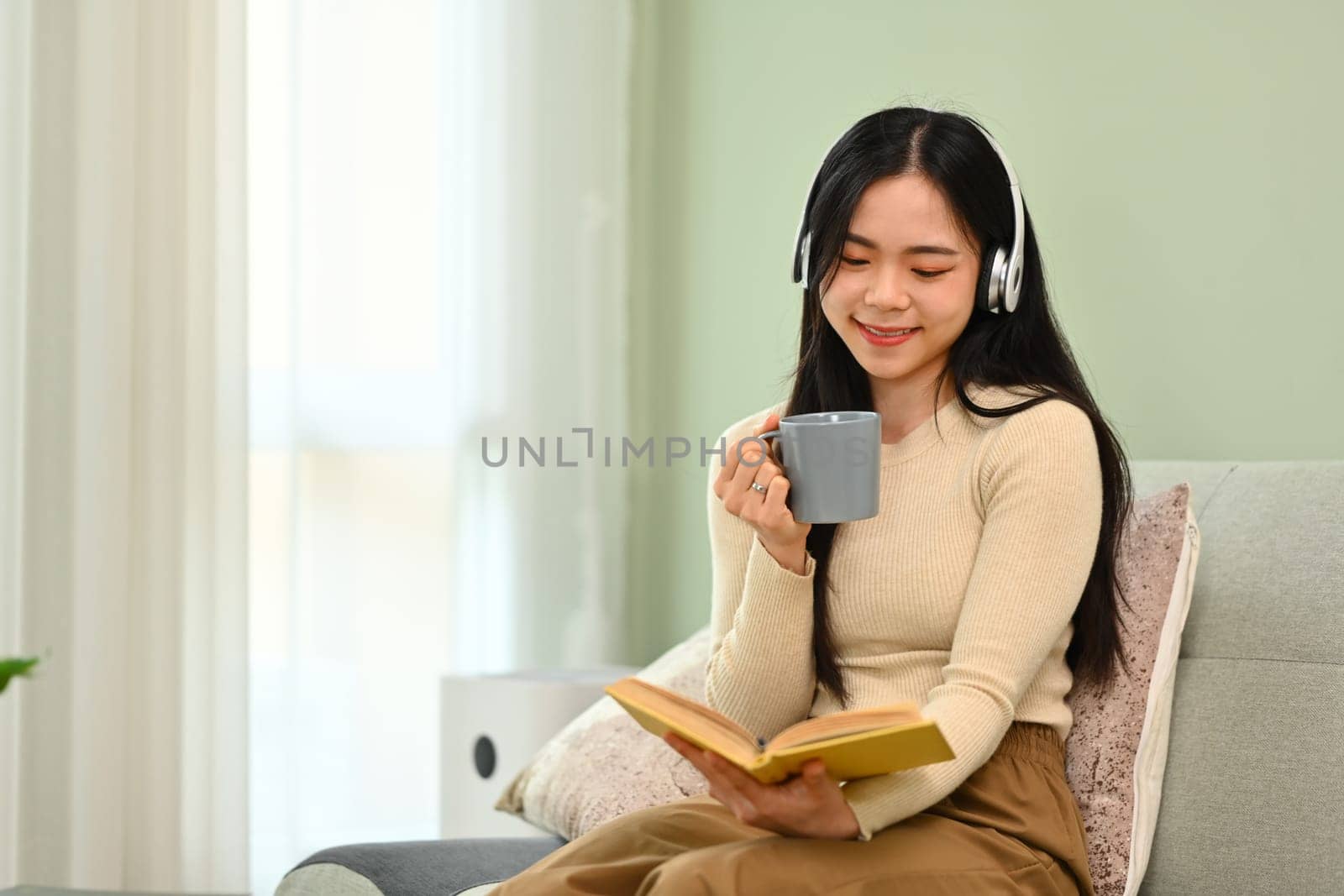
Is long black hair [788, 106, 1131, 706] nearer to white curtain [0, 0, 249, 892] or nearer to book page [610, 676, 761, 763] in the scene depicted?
book page [610, 676, 761, 763]

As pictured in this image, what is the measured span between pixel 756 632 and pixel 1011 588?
264 mm

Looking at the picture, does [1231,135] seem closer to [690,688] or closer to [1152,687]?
[1152,687]

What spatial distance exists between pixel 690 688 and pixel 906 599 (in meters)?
0.44

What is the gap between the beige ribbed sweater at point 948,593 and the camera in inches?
47.3

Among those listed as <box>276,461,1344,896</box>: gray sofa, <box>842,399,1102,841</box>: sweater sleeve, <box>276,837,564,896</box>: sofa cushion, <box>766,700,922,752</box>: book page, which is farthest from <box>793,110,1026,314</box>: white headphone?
<box>276,837,564,896</box>: sofa cushion

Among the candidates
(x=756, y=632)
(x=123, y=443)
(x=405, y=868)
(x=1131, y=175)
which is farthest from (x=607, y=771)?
(x=123, y=443)

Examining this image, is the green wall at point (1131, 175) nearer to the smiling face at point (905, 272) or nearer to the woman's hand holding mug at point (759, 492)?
the smiling face at point (905, 272)

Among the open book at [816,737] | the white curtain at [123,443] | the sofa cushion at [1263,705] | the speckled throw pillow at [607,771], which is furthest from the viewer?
the white curtain at [123,443]

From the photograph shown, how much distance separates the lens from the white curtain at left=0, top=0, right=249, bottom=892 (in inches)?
88.5

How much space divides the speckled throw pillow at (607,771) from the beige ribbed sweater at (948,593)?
0.18m

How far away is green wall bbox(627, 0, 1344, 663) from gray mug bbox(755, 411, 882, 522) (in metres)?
0.54

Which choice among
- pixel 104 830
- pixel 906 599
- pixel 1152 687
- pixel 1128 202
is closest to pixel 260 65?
pixel 104 830

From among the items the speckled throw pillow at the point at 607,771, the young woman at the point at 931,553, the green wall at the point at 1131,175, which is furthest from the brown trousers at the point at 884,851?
the green wall at the point at 1131,175

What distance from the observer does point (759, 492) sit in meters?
1.24
